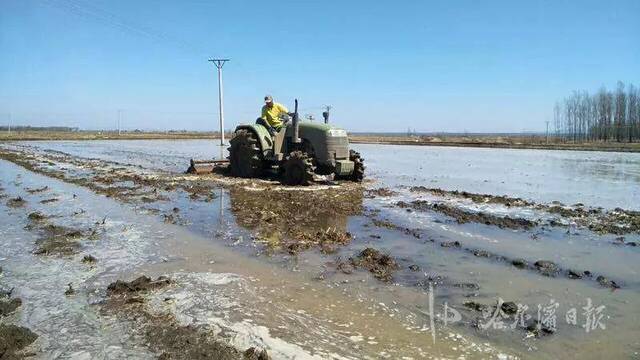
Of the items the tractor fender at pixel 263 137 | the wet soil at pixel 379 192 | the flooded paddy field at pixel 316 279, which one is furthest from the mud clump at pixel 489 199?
the tractor fender at pixel 263 137

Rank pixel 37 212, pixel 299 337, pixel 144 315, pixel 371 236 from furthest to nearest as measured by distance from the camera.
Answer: pixel 37 212, pixel 371 236, pixel 144 315, pixel 299 337

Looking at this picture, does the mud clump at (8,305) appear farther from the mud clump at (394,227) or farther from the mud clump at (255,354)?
the mud clump at (394,227)

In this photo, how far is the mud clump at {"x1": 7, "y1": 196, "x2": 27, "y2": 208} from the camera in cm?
1060

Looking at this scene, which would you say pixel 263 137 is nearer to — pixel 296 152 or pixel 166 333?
pixel 296 152

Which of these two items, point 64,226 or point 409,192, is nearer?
point 64,226

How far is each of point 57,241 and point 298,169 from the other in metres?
7.68

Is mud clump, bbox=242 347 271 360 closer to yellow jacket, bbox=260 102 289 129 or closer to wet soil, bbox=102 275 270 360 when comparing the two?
wet soil, bbox=102 275 270 360

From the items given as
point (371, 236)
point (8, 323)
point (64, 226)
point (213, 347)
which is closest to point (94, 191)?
point (64, 226)

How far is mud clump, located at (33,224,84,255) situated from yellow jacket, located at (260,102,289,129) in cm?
809

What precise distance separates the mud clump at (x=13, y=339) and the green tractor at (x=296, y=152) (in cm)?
1008

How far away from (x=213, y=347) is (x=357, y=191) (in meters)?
9.84

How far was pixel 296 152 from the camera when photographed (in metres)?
14.0

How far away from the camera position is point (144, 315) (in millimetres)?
4527

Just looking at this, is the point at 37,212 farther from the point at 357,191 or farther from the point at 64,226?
the point at 357,191
